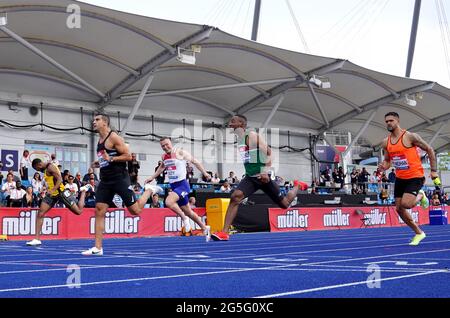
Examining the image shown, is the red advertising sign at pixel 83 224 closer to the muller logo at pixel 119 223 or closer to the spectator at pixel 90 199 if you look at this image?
the muller logo at pixel 119 223

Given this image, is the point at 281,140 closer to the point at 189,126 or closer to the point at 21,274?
the point at 189,126

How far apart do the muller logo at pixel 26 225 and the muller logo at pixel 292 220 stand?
811 centimetres

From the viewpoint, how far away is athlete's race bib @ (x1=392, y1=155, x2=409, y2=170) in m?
9.13

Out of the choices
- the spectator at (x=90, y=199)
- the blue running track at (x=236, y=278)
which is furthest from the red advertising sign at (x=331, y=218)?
the blue running track at (x=236, y=278)

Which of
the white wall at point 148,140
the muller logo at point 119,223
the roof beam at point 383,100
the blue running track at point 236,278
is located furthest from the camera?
the roof beam at point 383,100

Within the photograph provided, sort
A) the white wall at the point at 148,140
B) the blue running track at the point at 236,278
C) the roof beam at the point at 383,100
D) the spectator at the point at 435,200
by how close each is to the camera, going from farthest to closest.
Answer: the roof beam at the point at 383,100, the spectator at the point at 435,200, the white wall at the point at 148,140, the blue running track at the point at 236,278

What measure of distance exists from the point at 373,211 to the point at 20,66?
662 inches

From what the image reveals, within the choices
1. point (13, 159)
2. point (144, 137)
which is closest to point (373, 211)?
point (144, 137)

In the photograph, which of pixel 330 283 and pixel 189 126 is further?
pixel 189 126

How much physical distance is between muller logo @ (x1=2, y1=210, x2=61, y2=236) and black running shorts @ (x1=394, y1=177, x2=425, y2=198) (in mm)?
9516

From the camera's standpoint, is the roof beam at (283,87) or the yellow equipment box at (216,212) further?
the roof beam at (283,87)

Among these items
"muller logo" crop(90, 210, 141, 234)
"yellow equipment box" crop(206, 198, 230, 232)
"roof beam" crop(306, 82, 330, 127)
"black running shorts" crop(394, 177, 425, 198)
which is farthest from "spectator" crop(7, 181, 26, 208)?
"roof beam" crop(306, 82, 330, 127)

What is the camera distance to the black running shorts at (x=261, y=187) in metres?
9.76

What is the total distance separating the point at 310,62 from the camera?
28.0 m
